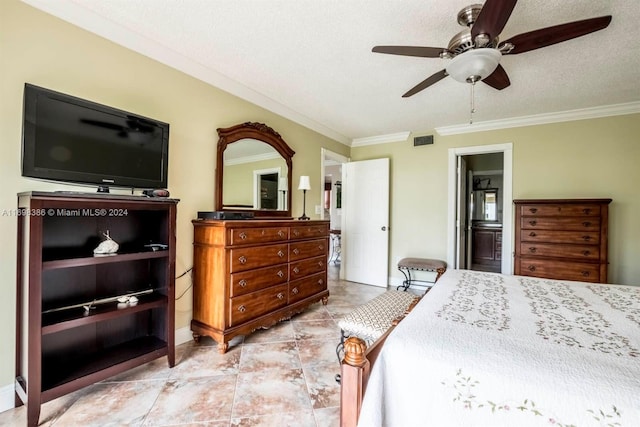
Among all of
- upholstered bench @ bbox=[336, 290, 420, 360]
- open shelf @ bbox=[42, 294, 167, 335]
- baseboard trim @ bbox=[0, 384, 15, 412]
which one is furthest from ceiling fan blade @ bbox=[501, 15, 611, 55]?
baseboard trim @ bbox=[0, 384, 15, 412]

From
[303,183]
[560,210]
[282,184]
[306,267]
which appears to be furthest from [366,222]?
[560,210]

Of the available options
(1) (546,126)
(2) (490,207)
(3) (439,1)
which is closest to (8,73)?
(3) (439,1)

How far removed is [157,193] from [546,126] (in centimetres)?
453

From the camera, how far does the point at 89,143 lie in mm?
1723

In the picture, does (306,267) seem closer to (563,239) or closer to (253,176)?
(253,176)

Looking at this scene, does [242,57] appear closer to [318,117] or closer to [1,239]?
[318,117]

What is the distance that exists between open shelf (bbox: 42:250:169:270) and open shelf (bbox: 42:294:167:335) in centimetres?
31

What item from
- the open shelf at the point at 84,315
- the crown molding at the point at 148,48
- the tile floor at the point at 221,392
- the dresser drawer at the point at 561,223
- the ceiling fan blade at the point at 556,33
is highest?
the crown molding at the point at 148,48

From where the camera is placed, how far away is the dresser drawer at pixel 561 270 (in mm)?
2959

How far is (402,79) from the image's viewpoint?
2.68 m

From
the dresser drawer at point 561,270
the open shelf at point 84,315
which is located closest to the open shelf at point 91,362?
the open shelf at point 84,315

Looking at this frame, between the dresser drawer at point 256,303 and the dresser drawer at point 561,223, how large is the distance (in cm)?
287

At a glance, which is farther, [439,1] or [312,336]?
[312,336]

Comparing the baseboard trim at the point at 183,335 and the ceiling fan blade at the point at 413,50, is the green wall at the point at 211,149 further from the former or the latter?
the ceiling fan blade at the point at 413,50
